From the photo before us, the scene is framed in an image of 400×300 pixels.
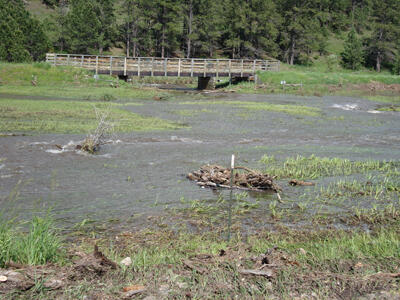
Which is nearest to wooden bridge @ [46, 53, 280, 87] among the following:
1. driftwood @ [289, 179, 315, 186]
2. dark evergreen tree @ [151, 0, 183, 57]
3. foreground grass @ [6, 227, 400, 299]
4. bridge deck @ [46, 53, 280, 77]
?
bridge deck @ [46, 53, 280, 77]

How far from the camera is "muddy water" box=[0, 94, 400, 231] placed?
406 inches

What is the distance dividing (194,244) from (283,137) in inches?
553

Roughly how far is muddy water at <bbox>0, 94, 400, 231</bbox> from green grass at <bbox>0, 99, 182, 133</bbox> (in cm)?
140

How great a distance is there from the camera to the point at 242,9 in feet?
237

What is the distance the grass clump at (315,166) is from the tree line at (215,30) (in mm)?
53080

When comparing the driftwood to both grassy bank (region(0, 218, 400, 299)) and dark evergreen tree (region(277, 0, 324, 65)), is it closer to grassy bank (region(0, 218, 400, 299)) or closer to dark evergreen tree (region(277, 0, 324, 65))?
grassy bank (region(0, 218, 400, 299))

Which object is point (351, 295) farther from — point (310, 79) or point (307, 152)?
point (310, 79)

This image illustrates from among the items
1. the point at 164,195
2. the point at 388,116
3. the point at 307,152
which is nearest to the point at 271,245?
the point at 164,195

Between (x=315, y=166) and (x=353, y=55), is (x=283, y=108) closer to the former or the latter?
(x=315, y=166)

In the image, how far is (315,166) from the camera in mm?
14648

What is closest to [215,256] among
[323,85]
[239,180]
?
[239,180]

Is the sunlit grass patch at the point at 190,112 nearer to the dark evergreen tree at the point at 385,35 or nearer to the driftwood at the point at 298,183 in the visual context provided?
the driftwood at the point at 298,183

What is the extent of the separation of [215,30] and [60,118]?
2205 inches

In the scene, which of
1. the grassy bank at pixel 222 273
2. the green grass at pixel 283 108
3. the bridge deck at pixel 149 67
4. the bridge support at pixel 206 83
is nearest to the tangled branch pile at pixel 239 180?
the grassy bank at pixel 222 273
